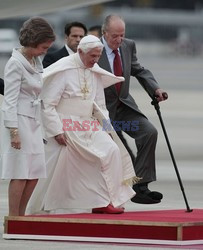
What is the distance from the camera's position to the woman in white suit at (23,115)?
28.8 ft

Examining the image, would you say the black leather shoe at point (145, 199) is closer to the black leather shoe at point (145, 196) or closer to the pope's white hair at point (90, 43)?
the black leather shoe at point (145, 196)

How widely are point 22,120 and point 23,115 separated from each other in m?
0.05

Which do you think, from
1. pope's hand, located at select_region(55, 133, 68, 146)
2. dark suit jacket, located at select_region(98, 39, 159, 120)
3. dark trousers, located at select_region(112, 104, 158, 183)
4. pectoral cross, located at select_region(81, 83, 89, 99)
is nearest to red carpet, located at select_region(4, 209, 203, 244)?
pope's hand, located at select_region(55, 133, 68, 146)

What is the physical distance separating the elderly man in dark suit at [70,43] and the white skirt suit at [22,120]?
108 inches

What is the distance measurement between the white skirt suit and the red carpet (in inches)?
17.5

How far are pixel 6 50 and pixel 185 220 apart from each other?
244 feet

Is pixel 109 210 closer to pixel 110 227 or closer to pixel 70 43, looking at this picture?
pixel 110 227

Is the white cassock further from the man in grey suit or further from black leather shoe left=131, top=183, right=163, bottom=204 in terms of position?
black leather shoe left=131, top=183, right=163, bottom=204

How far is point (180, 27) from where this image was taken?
122m

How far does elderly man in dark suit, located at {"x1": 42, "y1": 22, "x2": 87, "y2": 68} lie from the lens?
11766 mm

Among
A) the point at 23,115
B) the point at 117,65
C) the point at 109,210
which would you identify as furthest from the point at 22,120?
the point at 117,65

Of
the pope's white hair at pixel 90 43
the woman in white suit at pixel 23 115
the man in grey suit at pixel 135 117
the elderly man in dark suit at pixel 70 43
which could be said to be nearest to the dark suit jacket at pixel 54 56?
the elderly man in dark suit at pixel 70 43

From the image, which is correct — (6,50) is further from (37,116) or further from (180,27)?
(37,116)

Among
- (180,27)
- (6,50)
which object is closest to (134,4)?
(180,27)
